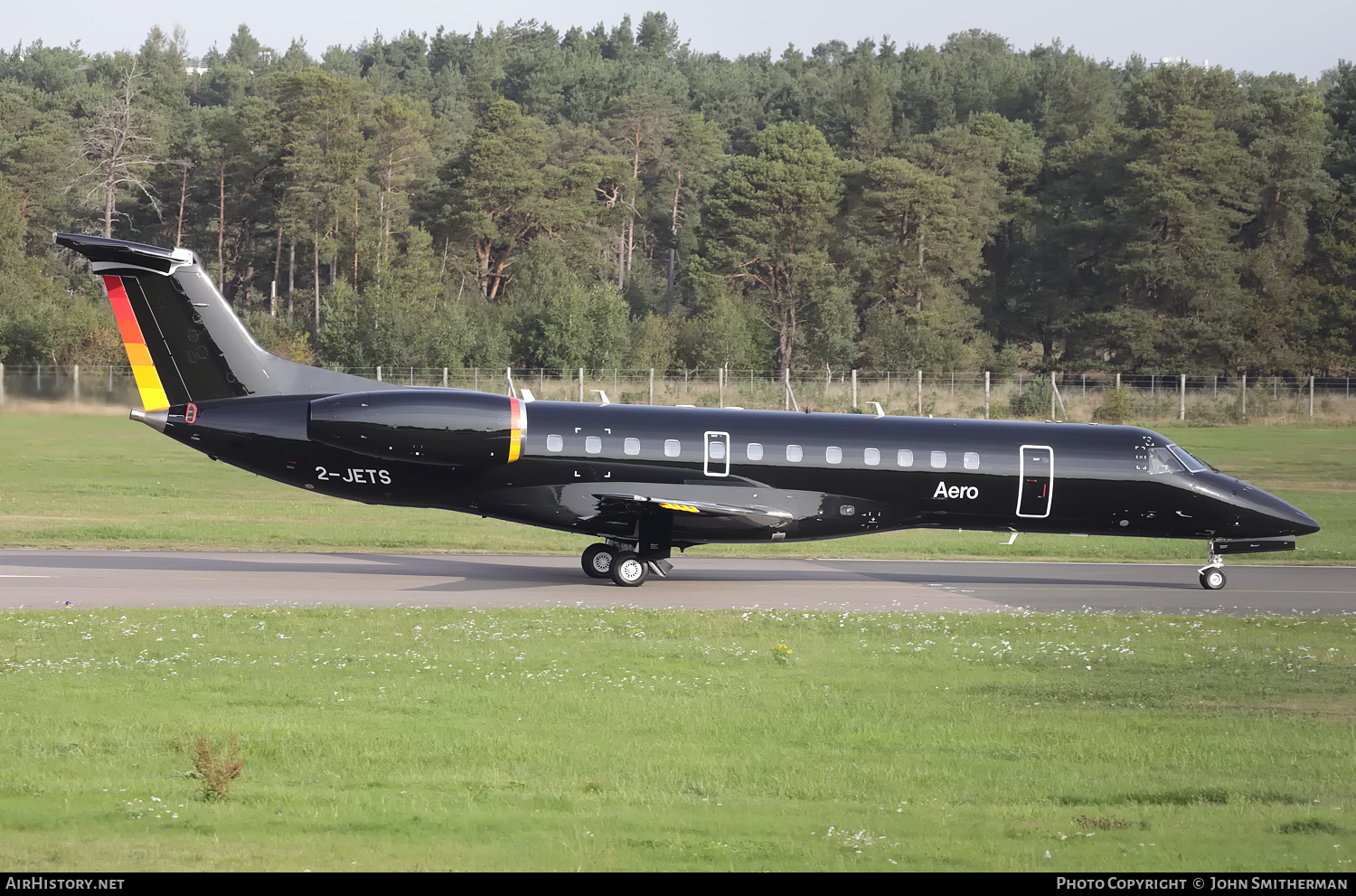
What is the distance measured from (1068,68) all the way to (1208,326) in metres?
54.5

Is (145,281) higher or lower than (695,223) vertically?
lower

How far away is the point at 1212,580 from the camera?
24.8m

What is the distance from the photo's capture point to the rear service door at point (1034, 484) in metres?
24.3

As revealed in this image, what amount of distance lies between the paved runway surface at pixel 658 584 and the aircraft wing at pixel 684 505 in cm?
137

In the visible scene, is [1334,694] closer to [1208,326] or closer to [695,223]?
[1208,326]

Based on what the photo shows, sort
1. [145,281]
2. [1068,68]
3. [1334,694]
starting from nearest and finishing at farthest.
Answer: [1334,694], [145,281], [1068,68]

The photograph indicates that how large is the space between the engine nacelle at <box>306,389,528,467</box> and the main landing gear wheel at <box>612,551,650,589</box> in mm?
2611

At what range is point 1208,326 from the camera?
86.9 meters

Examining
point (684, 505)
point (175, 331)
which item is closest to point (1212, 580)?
point (684, 505)

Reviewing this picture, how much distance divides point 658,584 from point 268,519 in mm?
14245

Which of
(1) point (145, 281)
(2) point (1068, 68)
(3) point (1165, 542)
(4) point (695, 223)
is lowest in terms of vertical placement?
(3) point (1165, 542)

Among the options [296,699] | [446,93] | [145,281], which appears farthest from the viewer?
[446,93]

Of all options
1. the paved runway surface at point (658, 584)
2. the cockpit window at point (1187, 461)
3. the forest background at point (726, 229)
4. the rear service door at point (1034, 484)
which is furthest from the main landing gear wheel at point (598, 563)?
the forest background at point (726, 229)
